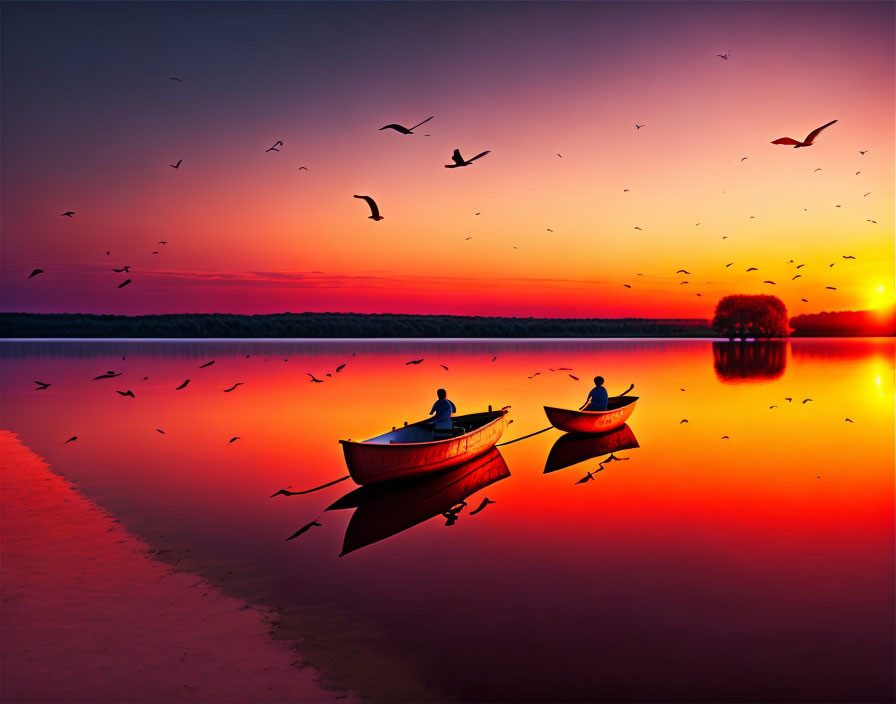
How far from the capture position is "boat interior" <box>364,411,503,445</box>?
17.4m

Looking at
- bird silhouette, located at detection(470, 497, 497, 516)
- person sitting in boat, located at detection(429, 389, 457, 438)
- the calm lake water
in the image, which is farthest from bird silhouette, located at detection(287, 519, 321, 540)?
person sitting in boat, located at detection(429, 389, 457, 438)

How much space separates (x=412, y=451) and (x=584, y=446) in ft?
32.6

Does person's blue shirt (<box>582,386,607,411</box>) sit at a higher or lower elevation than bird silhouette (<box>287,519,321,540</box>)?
higher

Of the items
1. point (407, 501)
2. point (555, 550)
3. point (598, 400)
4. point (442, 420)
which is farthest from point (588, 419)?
point (555, 550)

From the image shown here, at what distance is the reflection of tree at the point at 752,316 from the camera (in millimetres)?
147125

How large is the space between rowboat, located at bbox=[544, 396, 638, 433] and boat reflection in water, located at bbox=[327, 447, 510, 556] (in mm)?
4484

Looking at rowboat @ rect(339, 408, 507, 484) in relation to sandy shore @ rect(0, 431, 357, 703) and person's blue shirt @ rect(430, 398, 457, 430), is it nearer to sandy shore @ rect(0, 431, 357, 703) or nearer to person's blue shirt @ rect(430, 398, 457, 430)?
person's blue shirt @ rect(430, 398, 457, 430)

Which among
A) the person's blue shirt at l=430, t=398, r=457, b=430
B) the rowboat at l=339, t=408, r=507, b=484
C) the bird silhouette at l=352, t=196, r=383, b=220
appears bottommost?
the rowboat at l=339, t=408, r=507, b=484

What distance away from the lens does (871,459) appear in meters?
21.2

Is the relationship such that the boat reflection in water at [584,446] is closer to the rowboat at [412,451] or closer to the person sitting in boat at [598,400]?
the person sitting in boat at [598,400]

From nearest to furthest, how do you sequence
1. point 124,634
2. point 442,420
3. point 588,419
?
point 124,634 → point 442,420 → point 588,419

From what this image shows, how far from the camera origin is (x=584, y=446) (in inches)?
933

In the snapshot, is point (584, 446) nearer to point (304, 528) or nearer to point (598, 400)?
point (598, 400)

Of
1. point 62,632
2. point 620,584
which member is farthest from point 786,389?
point 62,632
